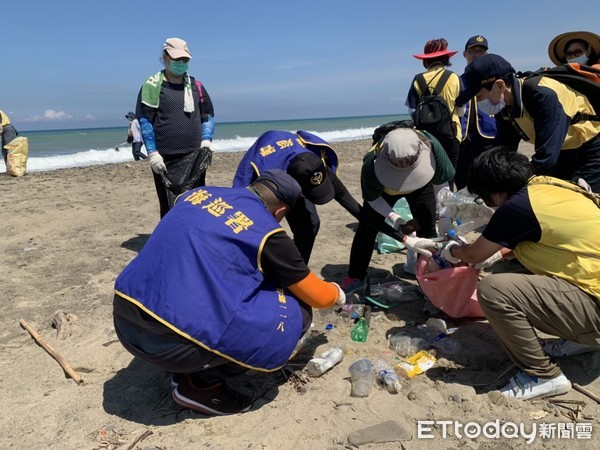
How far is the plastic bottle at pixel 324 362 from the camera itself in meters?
2.83

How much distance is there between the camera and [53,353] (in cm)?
315

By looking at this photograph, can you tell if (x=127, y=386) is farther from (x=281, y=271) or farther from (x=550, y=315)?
(x=550, y=315)

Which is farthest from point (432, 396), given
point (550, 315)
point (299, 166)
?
point (299, 166)

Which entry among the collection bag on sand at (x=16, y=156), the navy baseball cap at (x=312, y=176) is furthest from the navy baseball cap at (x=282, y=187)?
the collection bag on sand at (x=16, y=156)

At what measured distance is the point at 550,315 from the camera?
2443 mm

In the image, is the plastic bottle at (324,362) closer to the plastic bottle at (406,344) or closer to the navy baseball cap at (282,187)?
the plastic bottle at (406,344)

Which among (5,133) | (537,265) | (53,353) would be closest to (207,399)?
(53,353)

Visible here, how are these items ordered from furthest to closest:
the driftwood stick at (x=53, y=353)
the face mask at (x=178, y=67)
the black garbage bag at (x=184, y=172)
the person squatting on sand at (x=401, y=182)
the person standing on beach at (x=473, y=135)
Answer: the person standing on beach at (x=473, y=135) → the black garbage bag at (x=184, y=172) → the face mask at (x=178, y=67) → the person squatting on sand at (x=401, y=182) → the driftwood stick at (x=53, y=353)

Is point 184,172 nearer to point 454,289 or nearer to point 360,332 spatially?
point 360,332

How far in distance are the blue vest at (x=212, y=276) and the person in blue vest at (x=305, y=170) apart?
3.12 feet

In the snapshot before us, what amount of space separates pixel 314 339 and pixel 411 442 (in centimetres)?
109

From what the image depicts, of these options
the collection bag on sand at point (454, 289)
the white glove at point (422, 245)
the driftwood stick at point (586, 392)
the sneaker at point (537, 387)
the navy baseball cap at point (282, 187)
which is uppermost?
the navy baseball cap at point (282, 187)

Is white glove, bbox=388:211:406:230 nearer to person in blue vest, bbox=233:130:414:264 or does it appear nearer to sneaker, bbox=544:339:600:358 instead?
person in blue vest, bbox=233:130:414:264

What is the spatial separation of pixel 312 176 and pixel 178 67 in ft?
7.24
